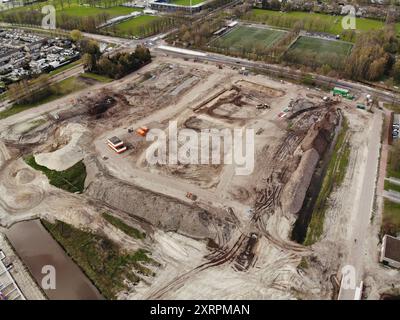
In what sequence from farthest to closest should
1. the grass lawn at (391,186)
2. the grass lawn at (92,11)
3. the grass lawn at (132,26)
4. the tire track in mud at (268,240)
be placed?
the grass lawn at (92,11) < the grass lawn at (132,26) < the grass lawn at (391,186) < the tire track in mud at (268,240)

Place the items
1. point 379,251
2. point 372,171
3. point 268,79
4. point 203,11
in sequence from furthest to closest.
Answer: point 203,11
point 268,79
point 372,171
point 379,251

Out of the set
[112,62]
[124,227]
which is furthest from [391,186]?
[112,62]

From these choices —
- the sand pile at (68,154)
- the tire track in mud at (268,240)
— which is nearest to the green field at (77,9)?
the sand pile at (68,154)

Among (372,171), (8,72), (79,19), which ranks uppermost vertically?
(79,19)

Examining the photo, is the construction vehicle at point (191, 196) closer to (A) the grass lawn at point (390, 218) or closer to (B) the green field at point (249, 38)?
(A) the grass lawn at point (390, 218)

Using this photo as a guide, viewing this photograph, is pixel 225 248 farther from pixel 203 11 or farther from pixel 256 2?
pixel 256 2
